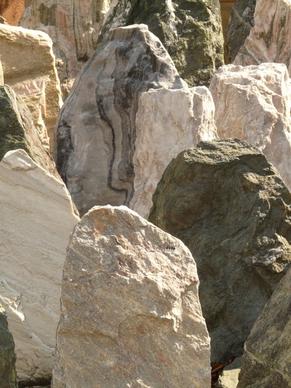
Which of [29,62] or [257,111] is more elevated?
[257,111]

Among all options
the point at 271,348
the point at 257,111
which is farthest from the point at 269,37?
the point at 271,348

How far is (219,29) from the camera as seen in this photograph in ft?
14.3

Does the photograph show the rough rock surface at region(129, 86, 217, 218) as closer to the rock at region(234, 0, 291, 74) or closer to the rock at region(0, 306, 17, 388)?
the rock at region(0, 306, 17, 388)

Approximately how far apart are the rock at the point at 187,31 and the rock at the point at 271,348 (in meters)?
2.06

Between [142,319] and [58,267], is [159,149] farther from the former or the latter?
[142,319]

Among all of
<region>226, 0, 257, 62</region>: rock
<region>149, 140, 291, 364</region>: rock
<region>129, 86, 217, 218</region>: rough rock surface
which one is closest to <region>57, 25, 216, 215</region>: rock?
<region>129, 86, 217, 218</region>: rough rock surface

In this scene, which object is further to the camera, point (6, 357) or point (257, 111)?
point (257, 111)

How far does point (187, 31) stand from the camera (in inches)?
165

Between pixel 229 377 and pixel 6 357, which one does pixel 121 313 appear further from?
pixel 229 377

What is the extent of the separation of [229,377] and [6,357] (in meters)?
0.50

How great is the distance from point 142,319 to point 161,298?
0.05m

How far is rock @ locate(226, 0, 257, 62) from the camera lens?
527cm

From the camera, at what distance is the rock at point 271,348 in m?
2.05

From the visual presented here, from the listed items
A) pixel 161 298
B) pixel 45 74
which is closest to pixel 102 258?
pixel 161 298
